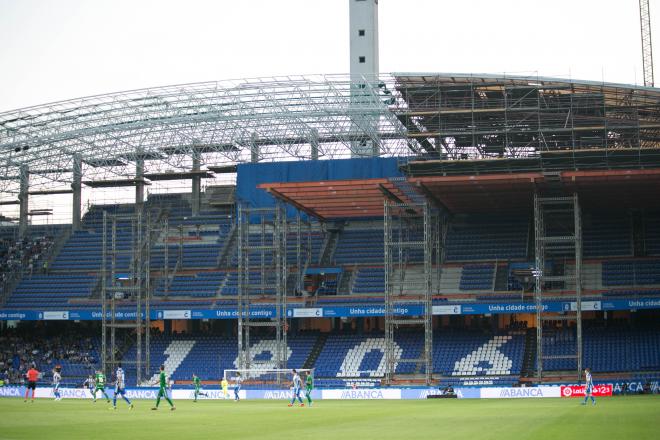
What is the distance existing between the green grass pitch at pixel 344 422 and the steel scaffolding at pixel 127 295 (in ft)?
75.9

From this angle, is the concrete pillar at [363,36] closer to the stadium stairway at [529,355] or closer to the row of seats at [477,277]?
the row of seats at [477,277]

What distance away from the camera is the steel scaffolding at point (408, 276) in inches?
2392

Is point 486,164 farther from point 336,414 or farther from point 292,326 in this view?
point 336,414

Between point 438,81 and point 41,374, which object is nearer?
point 438,81

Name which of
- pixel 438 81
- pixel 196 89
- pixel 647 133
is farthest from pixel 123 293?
pixel 647 133

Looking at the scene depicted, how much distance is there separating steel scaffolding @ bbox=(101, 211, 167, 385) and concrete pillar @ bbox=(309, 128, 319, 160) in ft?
41.6

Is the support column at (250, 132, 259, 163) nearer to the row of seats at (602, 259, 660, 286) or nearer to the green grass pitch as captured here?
the row of seats at (602, 259, 660, 286)

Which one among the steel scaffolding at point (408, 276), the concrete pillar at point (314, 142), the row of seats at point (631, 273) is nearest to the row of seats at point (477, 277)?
the steel scaffolding at point (408, 276)

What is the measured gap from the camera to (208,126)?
70.7 m

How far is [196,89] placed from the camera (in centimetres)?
6494

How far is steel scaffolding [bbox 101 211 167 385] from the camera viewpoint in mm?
68688

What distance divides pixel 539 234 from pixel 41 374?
36624mm

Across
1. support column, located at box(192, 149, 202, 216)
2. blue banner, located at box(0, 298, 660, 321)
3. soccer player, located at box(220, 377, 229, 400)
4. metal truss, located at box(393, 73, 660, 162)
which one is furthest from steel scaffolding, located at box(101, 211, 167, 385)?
metal truss, located at box(393, 73, 660, 162)

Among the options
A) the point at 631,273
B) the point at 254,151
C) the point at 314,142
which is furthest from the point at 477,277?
the point at 254,151
